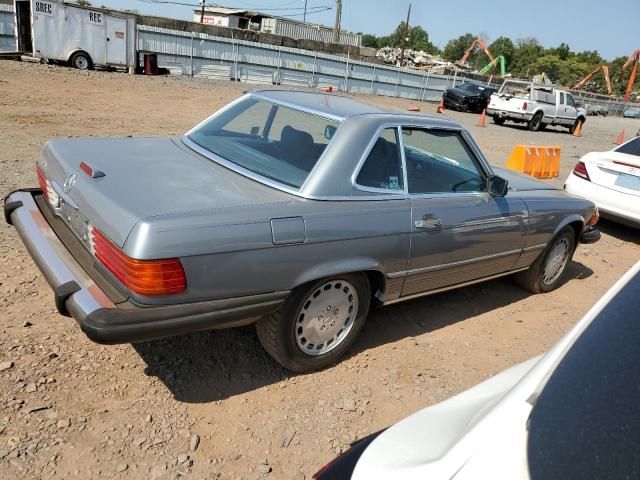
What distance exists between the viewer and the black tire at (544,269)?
4812 mm

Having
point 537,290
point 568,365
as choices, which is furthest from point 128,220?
point 537,290

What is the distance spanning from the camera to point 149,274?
2398mm

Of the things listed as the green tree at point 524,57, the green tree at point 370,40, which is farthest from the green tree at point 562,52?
the green tree at point 370,40

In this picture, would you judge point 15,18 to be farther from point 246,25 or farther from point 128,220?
point 246,25

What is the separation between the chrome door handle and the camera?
11.0 ft

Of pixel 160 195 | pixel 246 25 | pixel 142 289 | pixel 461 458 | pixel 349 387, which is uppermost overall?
pixel 246 25

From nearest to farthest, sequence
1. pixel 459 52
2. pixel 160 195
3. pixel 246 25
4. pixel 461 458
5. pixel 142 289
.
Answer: pixel 461 458 → pixel 142 289 → pixel 160 195 → pixel 246 25 → pixel 459 52

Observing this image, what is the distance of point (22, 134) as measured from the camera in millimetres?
8250

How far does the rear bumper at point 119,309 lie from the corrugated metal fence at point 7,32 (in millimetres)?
21061

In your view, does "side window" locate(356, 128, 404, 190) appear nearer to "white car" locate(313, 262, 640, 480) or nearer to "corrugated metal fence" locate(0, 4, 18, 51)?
"white car" locate(313, 262, 640, 480)

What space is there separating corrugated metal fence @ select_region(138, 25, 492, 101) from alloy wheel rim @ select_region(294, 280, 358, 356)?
2187 centimetres

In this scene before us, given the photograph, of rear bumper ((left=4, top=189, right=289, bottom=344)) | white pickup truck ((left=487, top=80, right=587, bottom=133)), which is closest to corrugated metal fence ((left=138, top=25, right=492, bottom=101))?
white pickup truck ((left=487, top=80, right=587, bottom=133))

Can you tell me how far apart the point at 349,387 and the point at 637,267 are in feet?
6.49

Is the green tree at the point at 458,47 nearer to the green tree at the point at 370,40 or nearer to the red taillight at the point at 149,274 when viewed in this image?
the green tree at the point at 370,40
